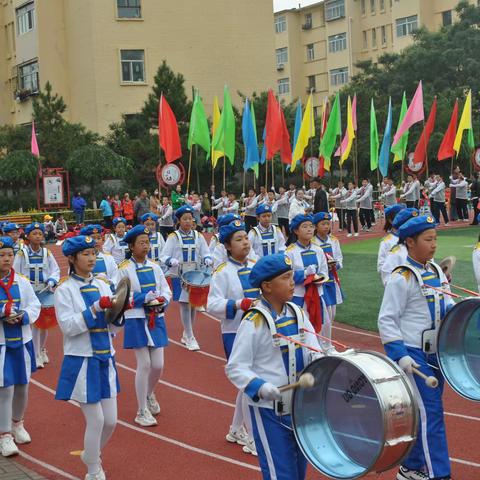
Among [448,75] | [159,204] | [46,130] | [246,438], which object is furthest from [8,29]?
[246,438]

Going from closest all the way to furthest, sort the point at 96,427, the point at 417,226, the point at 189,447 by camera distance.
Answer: the point at 417,226, the point at 96,427, the point at 189,447

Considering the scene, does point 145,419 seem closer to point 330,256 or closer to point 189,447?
point 189,447

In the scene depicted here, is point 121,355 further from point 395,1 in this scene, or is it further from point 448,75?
point 395,1

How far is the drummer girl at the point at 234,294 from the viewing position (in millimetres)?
7875

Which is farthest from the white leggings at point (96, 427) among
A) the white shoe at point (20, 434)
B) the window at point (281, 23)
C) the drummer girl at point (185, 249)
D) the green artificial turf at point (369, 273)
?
the window at point (281, 23)

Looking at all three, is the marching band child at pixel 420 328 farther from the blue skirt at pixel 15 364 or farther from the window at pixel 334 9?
the window at pixel 334 9

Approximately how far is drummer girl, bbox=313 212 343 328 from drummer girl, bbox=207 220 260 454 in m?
2.72

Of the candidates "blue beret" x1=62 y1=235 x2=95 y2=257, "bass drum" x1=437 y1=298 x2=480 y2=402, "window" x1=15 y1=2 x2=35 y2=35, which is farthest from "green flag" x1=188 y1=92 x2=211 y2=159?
"window" x1=15 y1=2 x2=35 y2=35

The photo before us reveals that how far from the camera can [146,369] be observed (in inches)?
346

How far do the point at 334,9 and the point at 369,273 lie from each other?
53.3 metres

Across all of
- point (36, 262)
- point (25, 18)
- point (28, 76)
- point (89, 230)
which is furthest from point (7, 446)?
point (25, 18)

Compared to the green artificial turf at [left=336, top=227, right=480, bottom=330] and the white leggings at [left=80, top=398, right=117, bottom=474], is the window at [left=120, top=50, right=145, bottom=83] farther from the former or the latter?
the white leggings at [left=80, top=398, right=117, bottom=474]

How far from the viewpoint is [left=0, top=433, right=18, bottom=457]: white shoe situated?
8094 millimetres

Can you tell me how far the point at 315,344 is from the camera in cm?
554
